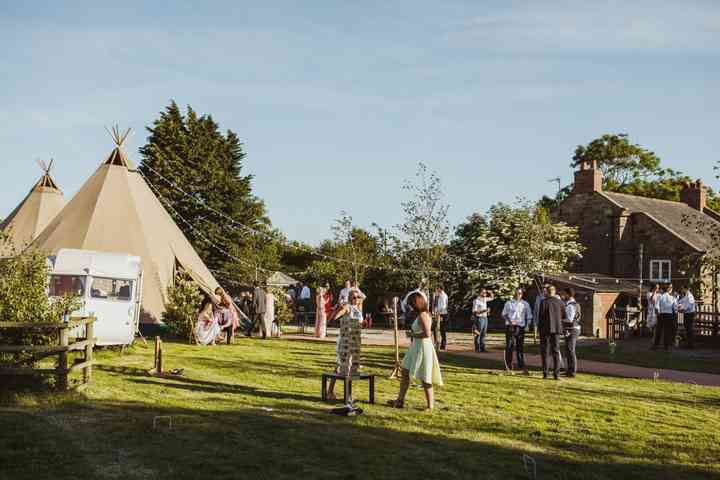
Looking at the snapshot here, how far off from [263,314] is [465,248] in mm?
16262

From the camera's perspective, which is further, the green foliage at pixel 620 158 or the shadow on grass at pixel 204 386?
the green foliage at pixel 620 158

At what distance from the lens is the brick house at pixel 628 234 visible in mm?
37875

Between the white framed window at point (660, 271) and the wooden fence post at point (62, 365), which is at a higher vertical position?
the white framed window at point (660, 271)

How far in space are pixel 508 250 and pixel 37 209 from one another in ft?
69.6

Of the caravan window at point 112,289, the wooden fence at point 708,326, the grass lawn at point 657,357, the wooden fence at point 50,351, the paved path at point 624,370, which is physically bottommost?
the paved path at point 624,370

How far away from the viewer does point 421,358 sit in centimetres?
1017

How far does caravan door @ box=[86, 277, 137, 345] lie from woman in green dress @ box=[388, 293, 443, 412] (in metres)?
9.08

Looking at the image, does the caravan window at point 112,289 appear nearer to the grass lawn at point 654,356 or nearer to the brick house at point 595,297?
the grass lawn at point 654,356

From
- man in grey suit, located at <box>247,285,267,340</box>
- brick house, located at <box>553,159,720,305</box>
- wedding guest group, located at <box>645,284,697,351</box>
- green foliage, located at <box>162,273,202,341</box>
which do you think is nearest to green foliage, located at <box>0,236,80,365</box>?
green foliage, located at <box>162,273,202,341</box>

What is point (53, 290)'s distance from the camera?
17562mm

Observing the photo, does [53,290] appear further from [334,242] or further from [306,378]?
[334,242]

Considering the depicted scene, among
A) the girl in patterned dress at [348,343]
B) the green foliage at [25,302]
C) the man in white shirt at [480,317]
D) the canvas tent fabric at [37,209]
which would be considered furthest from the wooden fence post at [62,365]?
the canvas tent fabric at [37,209]

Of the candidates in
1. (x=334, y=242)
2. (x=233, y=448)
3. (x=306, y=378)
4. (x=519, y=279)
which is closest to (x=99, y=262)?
(x=306, y=378)

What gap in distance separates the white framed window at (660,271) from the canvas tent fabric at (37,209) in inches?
1139
